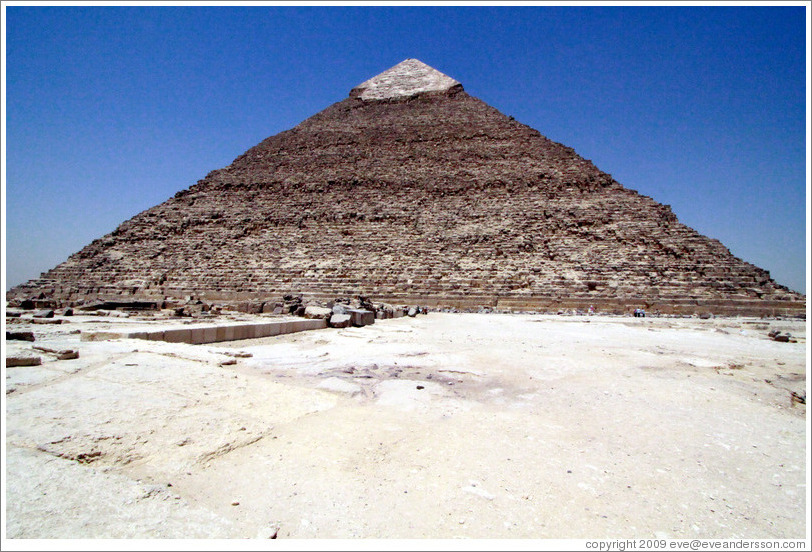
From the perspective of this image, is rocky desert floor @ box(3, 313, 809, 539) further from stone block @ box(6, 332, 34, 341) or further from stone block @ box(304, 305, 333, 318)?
stone block @ box(304, 305, 333, 318)

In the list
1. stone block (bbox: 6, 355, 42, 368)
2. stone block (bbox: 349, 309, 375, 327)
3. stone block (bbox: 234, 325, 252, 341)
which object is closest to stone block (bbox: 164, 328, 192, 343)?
stone block (bbox: 234, 325, 252, 341)

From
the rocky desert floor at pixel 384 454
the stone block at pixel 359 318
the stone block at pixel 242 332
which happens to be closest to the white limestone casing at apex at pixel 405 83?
the stone block at pixel 359 318

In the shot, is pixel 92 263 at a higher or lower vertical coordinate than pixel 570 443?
higher

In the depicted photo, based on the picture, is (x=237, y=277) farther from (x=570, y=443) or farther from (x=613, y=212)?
(x=570, y=443)

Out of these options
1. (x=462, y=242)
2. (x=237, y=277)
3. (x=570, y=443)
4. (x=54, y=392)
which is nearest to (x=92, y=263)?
(x=237, y=277)

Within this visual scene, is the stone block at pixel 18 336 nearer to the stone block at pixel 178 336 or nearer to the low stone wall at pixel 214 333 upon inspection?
the low stone wall at pixel 214 333

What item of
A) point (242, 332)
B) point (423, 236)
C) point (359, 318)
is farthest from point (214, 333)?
point (423, 236)
